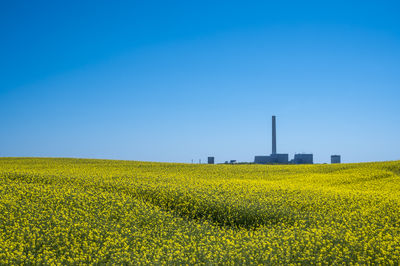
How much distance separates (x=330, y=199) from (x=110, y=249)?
11249 millimetres

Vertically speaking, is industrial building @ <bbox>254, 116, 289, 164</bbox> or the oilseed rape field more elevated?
industrial building @ <bbox>254, 116, 289, 164</bbox>

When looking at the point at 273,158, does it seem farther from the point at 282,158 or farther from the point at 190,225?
the point at 190,225

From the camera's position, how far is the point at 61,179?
20.0 meters

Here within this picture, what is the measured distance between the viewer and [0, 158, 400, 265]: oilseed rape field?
9.07 m

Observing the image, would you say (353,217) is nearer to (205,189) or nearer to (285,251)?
(285,251)

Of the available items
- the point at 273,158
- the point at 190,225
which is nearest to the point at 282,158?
the point at 273,158

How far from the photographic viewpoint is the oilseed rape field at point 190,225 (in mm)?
9070

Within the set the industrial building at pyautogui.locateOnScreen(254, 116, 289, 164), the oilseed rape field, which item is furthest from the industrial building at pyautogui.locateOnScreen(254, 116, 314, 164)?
the oilseed rape field

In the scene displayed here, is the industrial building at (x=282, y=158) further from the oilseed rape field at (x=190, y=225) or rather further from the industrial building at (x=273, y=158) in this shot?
the oilseed rape field at (x=190, y=225)

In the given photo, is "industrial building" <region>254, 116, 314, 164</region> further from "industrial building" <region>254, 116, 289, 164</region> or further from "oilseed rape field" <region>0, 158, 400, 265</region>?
"oilseed rape field" <region>0, 158, 400, 265</region>

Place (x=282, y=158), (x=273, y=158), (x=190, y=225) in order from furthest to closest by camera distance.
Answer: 1. (x=282, y=158)
2. (x=273, y=158)
3. (x=190, y=225)

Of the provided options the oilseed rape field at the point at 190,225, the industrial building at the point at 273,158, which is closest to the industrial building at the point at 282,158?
the industrial building at the point at 273,158

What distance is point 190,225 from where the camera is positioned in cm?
1295

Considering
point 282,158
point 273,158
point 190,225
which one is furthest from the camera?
point 282,158
